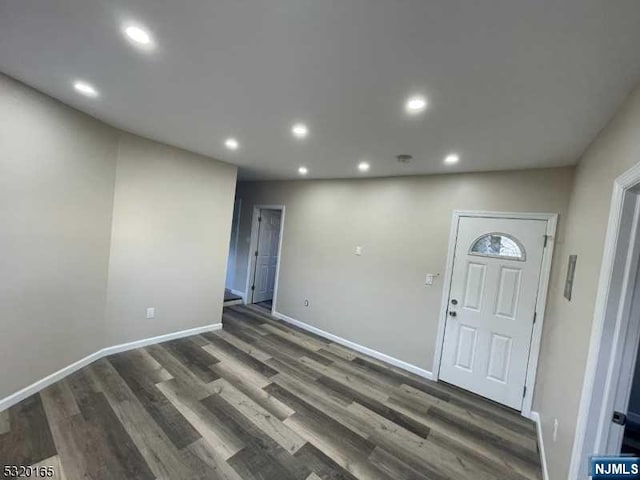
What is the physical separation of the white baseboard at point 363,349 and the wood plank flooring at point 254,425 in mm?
155

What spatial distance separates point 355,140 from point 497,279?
2165mm

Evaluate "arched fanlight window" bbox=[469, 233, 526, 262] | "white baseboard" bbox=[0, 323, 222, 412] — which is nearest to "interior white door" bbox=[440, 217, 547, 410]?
"arched fanlight window" bbox=[469, 233, 526, 262]

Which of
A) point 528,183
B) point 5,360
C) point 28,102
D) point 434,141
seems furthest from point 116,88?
point 528,183

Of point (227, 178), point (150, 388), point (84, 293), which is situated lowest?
point (150, 388)

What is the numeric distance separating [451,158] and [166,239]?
3424 millimetres

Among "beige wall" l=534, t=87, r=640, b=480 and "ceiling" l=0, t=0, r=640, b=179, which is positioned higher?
"ceiling" l=0, t=0, r=640, b=179

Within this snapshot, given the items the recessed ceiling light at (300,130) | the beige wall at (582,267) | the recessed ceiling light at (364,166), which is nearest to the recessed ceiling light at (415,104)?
the recessed ceiling light at (300,130)

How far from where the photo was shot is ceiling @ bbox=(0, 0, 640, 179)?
105cm

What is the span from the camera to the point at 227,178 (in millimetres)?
3850

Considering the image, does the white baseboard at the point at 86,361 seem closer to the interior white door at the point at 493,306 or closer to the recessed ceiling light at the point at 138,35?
the recessed ceiling light at the point at 138,35

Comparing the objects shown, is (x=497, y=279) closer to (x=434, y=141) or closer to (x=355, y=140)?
(x=434, y=141)

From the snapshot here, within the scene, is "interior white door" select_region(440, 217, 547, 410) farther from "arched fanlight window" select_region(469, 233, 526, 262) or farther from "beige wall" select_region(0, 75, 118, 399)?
"beige wall" select_region(0, 75, 118, 399)

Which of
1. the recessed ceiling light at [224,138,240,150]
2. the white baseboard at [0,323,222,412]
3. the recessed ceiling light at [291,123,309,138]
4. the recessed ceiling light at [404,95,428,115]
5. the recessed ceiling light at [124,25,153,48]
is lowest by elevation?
the white baseboard at [0,323,222,412]

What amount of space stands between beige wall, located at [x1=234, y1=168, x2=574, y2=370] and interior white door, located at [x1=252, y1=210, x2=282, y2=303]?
0.85 meters
